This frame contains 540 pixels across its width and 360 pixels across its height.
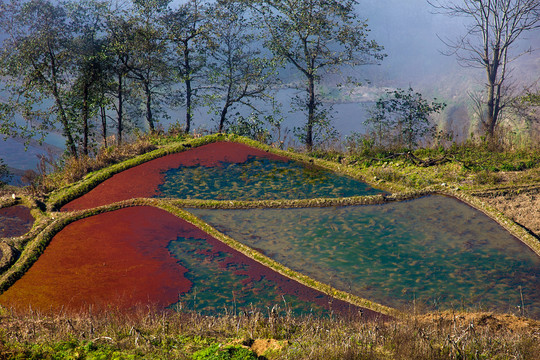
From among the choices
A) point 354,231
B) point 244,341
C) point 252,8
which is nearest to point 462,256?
point 354,231

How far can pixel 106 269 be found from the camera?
7.30 m

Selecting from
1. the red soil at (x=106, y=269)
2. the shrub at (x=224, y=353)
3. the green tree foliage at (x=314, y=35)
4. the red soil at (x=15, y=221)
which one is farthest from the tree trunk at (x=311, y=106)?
Result: the shrub at (x=224, y=353)

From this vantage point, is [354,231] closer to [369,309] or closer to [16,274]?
[369,309]

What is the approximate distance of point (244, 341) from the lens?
15.5ft

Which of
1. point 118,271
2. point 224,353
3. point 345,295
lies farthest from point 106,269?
point 224,353

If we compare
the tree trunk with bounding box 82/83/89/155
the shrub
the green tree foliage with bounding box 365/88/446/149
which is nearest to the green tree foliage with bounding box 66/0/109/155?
the tree trunk with bounding box 82/83/89/155

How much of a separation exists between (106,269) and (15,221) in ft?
11.8

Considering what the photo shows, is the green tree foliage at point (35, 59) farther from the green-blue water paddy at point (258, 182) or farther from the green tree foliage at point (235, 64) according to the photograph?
the green-blue water paddy at point (258, 182)

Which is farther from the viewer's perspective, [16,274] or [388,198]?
[388,198]

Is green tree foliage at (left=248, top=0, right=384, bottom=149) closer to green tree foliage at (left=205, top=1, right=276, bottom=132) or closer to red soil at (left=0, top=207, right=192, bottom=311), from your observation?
green tree foliage at (left=205, top=1, right=276, bottom=132)

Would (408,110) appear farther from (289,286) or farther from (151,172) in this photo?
(289,286)

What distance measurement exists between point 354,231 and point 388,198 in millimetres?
1877

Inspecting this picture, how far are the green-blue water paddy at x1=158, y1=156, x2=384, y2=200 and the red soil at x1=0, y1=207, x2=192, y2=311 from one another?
1633 mm

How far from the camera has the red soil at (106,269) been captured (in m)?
6.47
